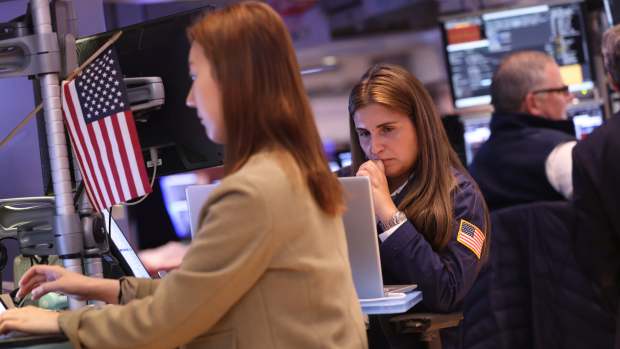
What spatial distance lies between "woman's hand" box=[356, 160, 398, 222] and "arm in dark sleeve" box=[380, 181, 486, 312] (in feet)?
0.23

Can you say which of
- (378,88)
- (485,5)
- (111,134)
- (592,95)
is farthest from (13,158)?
(485,5)

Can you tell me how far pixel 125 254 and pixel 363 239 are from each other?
842 mm

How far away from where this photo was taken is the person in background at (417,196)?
294 cm

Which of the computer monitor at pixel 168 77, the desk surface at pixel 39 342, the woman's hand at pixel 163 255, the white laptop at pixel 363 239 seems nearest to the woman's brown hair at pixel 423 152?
the white laptop at pixel 363 239

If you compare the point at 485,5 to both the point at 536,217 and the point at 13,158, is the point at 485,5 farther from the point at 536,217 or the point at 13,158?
the point at 13,158

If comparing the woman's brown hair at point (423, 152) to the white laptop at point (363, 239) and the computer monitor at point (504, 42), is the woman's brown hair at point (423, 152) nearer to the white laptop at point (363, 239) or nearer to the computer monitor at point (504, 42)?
the white laptop at point (363, 239)

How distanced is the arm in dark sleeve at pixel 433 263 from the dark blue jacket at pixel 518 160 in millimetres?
1585

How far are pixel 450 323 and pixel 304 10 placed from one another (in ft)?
18.0

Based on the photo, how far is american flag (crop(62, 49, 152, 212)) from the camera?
9.29 feet

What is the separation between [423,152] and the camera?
314 centimetres

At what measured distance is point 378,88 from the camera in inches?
124

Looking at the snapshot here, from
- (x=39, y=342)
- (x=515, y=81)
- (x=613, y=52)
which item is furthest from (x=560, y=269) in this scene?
(x=39, y=342)

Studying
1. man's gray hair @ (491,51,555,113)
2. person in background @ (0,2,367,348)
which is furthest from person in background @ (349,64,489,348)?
man's gray hair @ (491,51,555,113)

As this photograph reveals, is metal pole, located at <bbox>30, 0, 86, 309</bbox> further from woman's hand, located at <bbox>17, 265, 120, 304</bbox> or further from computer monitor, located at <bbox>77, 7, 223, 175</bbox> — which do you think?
woman's hand, located at <bbox>17, 265, 120, 304</bbox>
